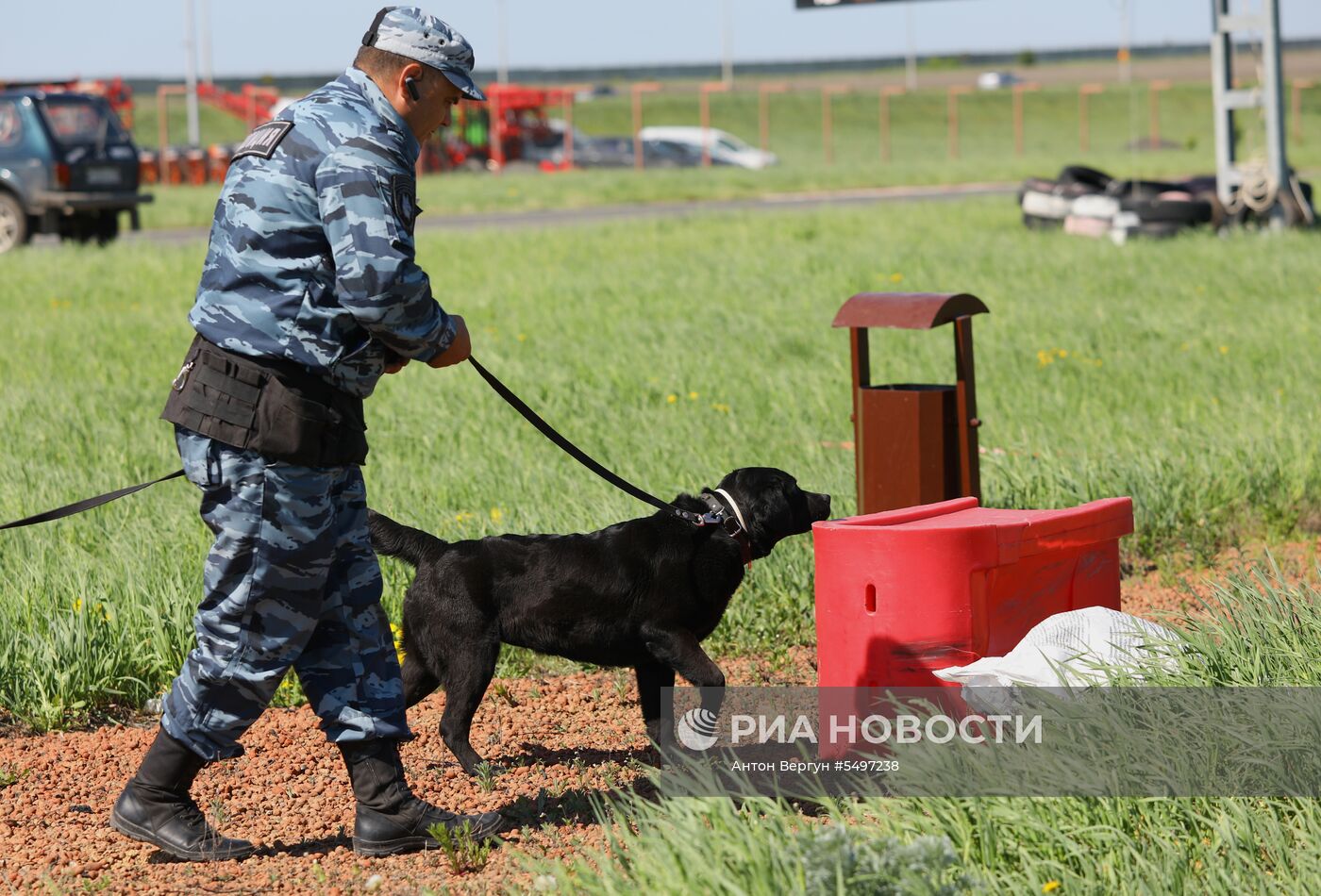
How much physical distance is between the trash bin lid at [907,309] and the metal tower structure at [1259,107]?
11.1 metres

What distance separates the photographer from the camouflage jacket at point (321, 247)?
2934 millimetres

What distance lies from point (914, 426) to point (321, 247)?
2024 millimetres

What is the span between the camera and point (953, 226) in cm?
1627

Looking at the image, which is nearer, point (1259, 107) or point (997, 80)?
point (1259, 107)

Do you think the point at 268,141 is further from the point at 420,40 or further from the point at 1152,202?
the point at 1152,202

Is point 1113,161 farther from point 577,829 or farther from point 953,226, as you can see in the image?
point 577,829

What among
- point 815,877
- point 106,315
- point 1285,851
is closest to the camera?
point 815,877

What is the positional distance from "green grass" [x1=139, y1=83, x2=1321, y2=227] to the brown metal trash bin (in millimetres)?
11805

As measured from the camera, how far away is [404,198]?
3045 mm

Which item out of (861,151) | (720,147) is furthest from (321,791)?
(861,151)

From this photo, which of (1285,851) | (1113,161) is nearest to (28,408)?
(1285,851)

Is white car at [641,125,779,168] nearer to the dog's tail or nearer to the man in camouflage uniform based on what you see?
the dog's tail

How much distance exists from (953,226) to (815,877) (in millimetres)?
14612

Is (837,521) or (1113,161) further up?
(1113,161)
